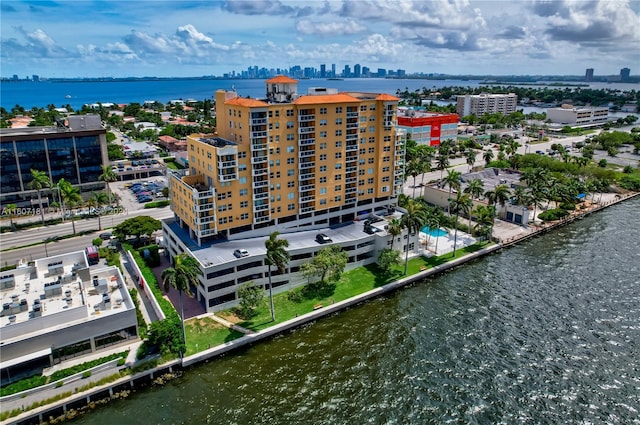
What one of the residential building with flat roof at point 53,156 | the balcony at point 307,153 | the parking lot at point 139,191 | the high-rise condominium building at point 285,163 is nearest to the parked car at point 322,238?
the high-rise condominium building at point 285,163

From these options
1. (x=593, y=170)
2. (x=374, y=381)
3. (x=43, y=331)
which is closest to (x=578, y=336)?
(x=374, y=381)

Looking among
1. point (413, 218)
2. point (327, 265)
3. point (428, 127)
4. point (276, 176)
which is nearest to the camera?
point (327, 265)

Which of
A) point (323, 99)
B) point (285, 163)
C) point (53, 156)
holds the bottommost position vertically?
point (53, 156)

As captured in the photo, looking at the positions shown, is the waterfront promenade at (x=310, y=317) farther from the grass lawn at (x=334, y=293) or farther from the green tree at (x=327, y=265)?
the green tree at (x=327, y=265)

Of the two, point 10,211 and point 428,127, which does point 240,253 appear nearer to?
point 10,211

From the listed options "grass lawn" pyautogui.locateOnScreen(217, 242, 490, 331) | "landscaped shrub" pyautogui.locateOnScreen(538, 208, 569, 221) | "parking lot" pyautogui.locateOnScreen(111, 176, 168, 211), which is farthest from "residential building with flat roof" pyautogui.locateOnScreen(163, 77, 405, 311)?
"landscaped shrub" pyautogui.locateOnScreen(538, 208, 569, 221)

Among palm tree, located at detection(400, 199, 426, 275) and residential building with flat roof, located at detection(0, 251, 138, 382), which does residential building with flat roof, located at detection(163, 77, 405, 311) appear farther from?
residential building with flat roof, located at detection(0, 251, 138, 382)

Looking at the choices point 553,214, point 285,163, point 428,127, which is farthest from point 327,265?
point 428,127
